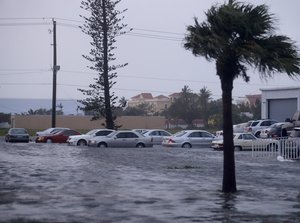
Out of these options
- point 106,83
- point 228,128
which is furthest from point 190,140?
point 228,128

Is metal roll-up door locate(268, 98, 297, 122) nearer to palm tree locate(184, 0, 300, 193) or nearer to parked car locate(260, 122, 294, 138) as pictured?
parked car locate(260, 122, 294, 138)

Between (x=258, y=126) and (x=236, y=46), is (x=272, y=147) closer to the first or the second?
(x=258, y=126)

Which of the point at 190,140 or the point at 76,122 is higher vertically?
the point at 76,122

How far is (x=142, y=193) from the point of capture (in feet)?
56.2

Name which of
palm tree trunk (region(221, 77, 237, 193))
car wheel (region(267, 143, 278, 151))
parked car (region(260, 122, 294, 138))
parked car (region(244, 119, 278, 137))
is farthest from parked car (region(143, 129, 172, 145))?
palm tree trunk (region(221, 77, 237, 193))

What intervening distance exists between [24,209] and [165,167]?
12.8m

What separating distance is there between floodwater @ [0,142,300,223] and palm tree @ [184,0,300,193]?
68.5 inches

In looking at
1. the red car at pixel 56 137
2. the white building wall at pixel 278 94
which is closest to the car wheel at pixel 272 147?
the white building wall at pixel 278 94

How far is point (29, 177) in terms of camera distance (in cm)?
2122

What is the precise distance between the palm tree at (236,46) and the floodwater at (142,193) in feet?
5.71

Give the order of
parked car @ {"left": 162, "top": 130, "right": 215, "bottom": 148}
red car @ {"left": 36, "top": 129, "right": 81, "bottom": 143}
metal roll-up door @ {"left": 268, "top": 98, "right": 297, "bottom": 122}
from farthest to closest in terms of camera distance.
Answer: metal roll-up door @ {"left": 268, "top": 98, "right": 297, "bottom": 122} < red car @ {"left": 36, "top": 129, "right": 81, "bottom": 143} < parked car @ {"left": 162, "top": 130, "right": 215, "bottom": 148}

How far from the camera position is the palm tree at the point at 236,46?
53.7ft

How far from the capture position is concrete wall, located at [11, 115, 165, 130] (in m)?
90.2

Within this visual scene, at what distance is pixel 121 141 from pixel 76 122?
1848 inches
